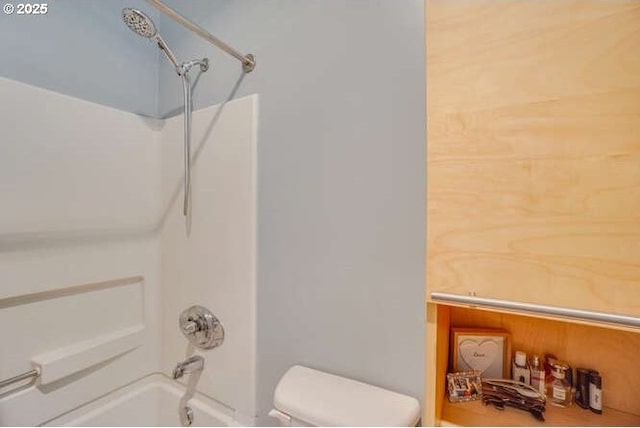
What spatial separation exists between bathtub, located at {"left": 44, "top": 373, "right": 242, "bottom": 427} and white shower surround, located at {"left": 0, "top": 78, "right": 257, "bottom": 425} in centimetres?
4

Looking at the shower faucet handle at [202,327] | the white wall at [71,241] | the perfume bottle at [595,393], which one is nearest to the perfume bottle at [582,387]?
the perfume bottle at [595,393]

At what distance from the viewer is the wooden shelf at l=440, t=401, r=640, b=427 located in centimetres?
70

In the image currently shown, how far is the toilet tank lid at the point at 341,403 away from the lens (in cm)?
70

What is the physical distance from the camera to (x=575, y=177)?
54cm

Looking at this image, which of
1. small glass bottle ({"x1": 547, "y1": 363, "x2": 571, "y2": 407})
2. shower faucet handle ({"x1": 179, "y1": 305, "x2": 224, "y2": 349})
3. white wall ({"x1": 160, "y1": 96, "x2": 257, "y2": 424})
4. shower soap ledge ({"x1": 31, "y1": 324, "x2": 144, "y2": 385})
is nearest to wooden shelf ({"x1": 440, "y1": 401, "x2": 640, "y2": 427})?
small glass bottle ({"x1": 547, "y1": 363, "x2": 571, "y2": 407})

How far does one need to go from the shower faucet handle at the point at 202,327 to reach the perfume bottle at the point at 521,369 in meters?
0.97

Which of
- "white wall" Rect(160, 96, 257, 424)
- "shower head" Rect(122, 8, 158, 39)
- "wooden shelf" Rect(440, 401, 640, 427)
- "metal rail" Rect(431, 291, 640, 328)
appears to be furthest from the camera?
"white wall" Rect(160, 96, 257, 424)

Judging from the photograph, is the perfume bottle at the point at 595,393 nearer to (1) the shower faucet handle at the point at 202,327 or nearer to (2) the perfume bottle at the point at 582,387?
(2) the perfume bottle at the point at 582,387

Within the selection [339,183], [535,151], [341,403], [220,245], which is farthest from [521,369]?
[220,245]

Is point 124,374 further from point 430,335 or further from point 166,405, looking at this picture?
point 430,335

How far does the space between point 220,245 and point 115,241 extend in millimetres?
449

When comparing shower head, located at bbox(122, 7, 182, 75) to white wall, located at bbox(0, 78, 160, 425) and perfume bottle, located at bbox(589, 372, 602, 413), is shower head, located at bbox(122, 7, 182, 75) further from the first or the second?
perfume bottle, located at bbox(589, 372, 602, 413)

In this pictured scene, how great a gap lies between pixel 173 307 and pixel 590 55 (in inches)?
60.5

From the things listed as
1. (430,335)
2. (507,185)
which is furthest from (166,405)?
(507,185)
